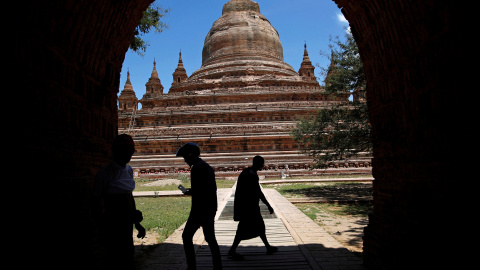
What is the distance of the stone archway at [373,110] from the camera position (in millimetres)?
2881

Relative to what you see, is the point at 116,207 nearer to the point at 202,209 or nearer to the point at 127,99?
the point at 202,209

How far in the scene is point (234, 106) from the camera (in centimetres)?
2936

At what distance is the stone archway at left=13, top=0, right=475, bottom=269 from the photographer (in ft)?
9.45

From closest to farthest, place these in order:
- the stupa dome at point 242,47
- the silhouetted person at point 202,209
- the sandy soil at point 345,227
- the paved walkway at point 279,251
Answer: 1. the silhouetted person at point 202,209
2. the paved walkway at point 279,251
3. the sandy soil at point 345,227
4. the stupa dome at point 242,47

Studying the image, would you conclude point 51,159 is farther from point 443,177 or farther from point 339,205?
point 339,205

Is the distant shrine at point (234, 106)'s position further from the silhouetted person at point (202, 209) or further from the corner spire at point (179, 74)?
the silhouetted person at point (202, 209)

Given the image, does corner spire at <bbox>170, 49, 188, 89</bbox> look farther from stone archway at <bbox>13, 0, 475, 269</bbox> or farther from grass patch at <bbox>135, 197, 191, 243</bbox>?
stone archway at <bbox>13, 0, 475, 269</bbox>

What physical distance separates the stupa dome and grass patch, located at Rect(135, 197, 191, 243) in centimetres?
2574

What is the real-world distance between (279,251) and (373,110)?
2.80 meters

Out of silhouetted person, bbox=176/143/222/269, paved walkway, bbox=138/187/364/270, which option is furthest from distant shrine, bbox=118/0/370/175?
silhouetted person, bbox=176/143/222/269

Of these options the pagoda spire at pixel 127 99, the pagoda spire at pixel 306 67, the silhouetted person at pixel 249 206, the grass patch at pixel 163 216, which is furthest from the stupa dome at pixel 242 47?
the silhouetted person at pixel 249 206

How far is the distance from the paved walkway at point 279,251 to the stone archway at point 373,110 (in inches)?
25.2

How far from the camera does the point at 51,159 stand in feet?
10.1

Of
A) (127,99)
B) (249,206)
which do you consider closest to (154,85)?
(127,99)
